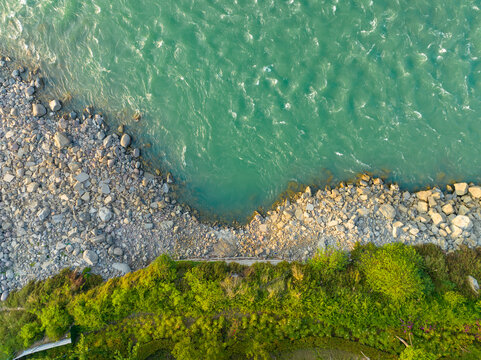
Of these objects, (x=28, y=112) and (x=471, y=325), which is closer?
(x=471, y=325)

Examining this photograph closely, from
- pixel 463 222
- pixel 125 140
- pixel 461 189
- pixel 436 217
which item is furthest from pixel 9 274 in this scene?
pixel 461 189

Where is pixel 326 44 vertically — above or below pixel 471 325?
above

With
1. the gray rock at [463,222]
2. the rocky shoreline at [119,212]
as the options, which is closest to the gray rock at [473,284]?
the rocky shoreline at [119,212]

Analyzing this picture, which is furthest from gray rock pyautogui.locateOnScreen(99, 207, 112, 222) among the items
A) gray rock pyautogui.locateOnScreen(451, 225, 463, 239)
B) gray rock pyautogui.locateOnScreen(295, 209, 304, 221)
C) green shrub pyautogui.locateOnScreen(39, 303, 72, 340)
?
gray rock pyautogui.locateOnScreen(451, 225, 463, 239)

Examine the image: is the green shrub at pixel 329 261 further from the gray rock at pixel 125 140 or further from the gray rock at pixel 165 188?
the gray rock at pixel 125 140

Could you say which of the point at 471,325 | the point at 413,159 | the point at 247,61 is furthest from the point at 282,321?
the point at 247,61

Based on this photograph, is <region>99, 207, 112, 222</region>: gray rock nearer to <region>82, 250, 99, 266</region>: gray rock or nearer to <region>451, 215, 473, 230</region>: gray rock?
<region>82, 250, 99, 266</region>: gray rock

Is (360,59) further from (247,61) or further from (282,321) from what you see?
(282,321)
